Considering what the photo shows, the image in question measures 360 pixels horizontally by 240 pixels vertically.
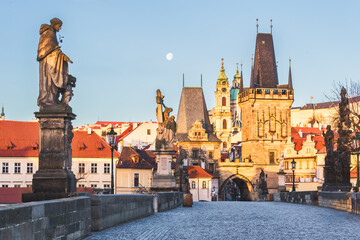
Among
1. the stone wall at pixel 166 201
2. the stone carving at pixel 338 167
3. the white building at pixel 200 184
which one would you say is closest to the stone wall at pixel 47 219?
the stone wall at pixel 166 201

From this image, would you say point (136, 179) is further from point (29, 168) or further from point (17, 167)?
point (17, 167)

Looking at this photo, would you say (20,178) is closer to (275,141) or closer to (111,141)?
(111,141)

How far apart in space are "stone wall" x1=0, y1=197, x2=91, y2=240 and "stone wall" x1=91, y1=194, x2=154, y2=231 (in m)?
0.53

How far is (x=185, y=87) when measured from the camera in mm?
128000

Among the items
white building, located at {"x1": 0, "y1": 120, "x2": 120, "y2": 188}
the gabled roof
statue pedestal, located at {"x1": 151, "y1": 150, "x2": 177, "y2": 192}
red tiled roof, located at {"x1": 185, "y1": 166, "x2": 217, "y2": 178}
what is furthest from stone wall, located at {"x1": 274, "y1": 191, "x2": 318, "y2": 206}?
red tiled roof, located at {"x1": 185, "y1": 166, "x2": 217, "y2": 178}

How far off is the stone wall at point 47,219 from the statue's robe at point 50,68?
208 centimetres

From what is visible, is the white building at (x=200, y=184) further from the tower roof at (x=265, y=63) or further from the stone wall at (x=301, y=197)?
the stone wall at (x=301, y=197)

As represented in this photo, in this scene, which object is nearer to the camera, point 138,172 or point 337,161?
point 337,161

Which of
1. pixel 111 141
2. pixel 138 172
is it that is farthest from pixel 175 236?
pixel 138 172

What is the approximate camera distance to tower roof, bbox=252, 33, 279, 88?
390 feet

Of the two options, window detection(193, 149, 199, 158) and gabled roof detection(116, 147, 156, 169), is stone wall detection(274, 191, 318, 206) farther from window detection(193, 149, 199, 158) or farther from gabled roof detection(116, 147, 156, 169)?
window detection(193, 149, 199, 158)

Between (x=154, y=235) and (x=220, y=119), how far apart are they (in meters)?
180

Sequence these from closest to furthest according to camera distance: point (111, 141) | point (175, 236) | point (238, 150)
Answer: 1. point (175, 236)
2. point (111, 141)
3. point (238, 150)

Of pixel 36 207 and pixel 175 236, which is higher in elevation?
pixel 36 207
